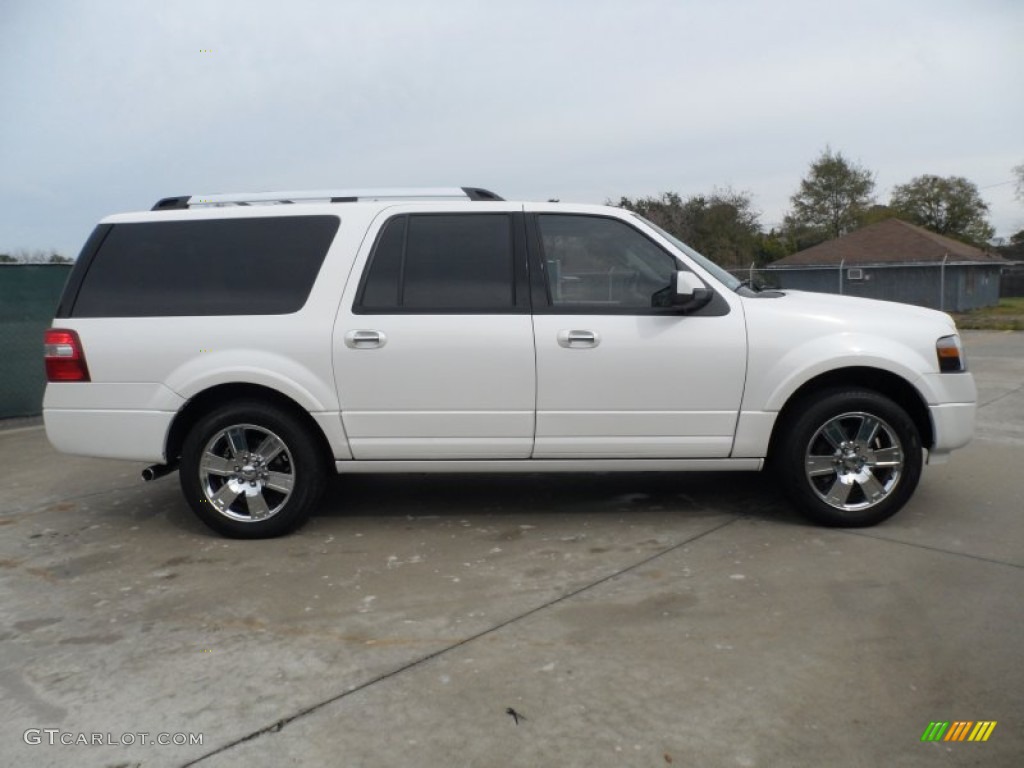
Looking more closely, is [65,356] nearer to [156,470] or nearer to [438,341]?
[156,470]

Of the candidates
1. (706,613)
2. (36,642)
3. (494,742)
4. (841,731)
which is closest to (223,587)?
(36,642)

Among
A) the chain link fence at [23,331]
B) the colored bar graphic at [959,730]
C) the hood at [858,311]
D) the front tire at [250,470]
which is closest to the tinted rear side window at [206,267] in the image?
the front tire at [250,470]

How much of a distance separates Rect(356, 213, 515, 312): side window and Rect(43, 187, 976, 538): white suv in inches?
0.5

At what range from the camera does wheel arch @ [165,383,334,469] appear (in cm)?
488

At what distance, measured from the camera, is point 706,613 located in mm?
3736

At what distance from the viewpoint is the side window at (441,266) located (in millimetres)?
4797

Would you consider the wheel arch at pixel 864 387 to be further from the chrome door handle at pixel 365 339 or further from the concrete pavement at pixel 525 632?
the chrome door handle at pixel 365 339

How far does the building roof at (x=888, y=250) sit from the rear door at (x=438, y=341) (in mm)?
28125

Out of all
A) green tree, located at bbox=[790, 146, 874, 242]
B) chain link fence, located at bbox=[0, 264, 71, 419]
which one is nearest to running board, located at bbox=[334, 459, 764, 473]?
chain link fence, located at bbox=[0, 264, 71, 419]

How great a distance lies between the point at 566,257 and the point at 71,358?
2.92 meters

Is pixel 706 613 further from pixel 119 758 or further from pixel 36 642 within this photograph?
pixel 36 642

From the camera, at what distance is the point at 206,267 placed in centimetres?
489

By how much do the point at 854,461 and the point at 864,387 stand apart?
44cm

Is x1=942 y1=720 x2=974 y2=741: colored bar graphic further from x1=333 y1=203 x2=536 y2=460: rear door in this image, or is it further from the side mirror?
x1=333 y1=203 x2=536 y2=460: rear door
